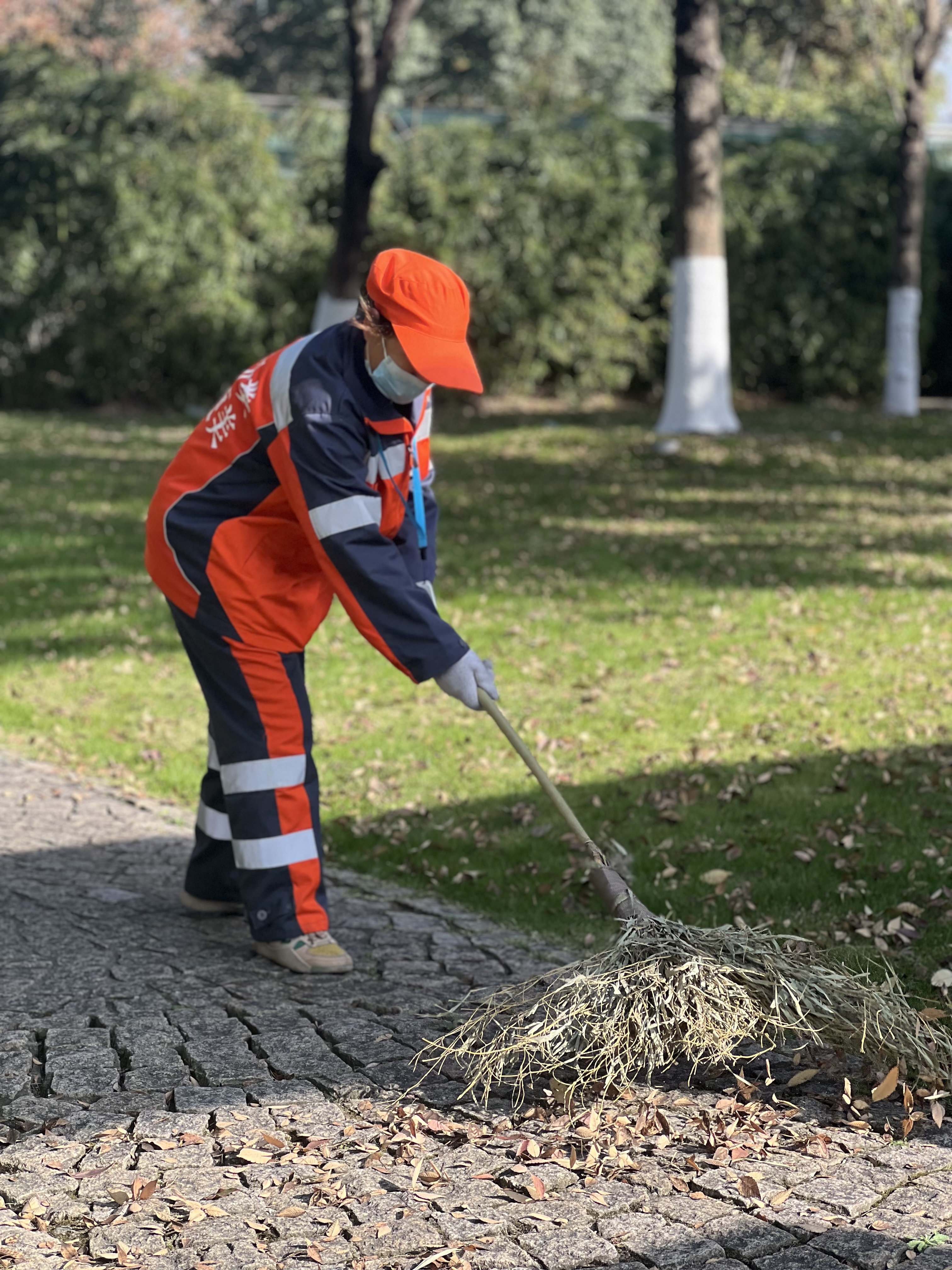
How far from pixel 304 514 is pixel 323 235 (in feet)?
55.6

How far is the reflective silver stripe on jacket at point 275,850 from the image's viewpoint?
4203 mm

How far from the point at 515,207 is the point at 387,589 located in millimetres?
16470

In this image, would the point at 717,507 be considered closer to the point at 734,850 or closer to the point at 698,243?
the point at 698,243

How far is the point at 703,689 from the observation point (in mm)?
7301

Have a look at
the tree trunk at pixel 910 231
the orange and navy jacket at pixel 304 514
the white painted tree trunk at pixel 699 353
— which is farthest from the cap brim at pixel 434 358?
the tree trunk at pixel 910 231

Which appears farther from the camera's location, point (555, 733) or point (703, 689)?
point (703, 689)

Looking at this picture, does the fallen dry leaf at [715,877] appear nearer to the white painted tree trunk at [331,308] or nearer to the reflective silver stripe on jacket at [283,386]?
the reflective silver stripe on jacket at [283,386]

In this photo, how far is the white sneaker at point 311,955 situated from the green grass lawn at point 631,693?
2.60 ft

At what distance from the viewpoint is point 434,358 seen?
3740 mm

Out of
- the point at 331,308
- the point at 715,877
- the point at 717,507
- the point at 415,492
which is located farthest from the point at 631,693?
the point at 331,308

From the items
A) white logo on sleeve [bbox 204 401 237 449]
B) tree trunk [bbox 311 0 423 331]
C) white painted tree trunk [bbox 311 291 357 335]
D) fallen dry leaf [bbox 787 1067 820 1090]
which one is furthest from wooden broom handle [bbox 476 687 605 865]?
white painted tree trunk [bbox 311 291 357 335]

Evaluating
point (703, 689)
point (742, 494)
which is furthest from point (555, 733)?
point (742, 494)

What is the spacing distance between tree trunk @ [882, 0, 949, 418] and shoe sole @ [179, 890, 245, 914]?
558 inches

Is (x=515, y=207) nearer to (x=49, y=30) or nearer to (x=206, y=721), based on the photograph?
(x=206, y=721)
